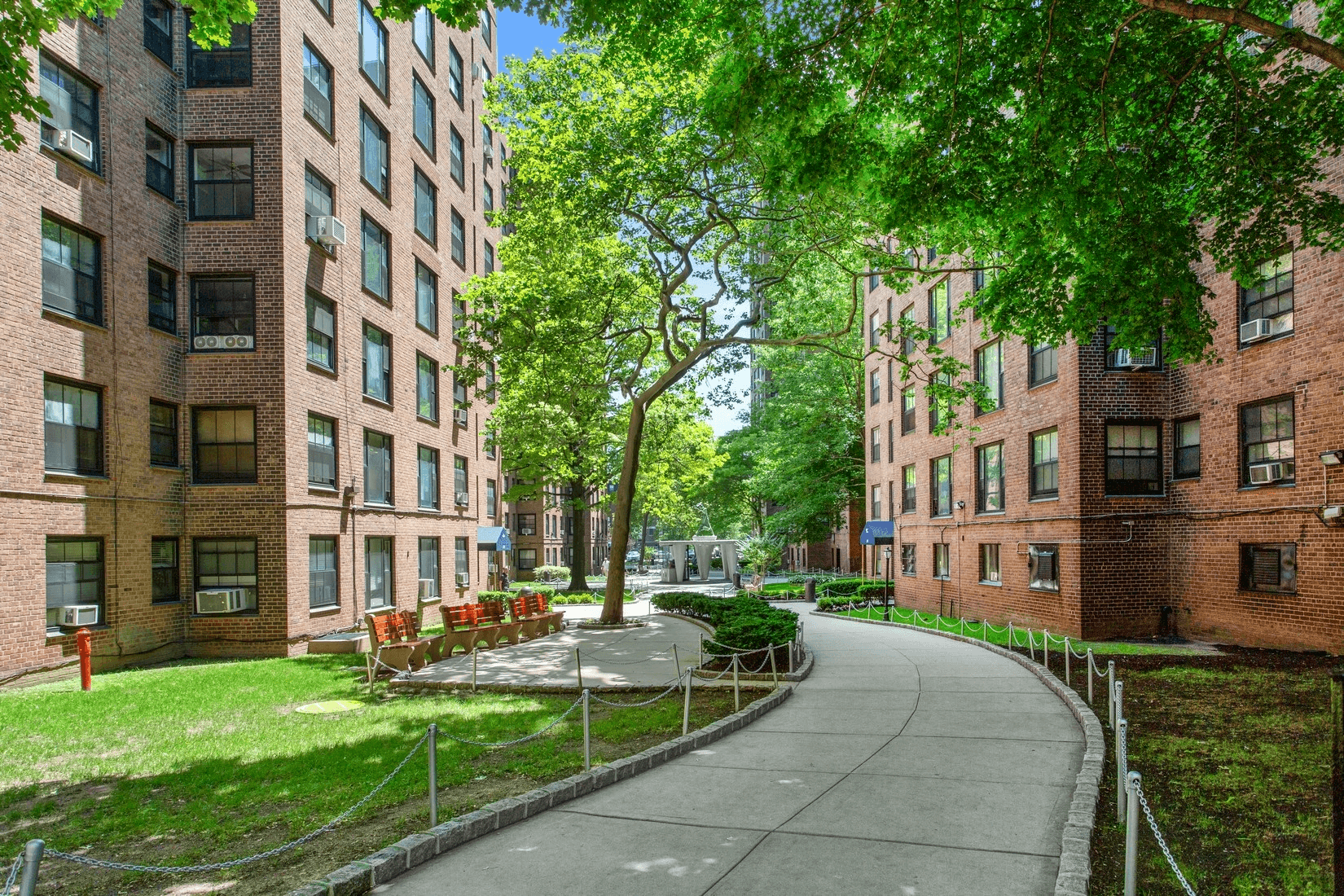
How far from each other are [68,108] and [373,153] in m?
9.49

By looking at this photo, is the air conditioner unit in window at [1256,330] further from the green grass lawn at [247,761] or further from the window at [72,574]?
the window at [72,574]

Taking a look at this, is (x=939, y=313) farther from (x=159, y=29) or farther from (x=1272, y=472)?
(x=159, y=29)

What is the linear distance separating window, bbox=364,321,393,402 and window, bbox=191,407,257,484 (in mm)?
4646

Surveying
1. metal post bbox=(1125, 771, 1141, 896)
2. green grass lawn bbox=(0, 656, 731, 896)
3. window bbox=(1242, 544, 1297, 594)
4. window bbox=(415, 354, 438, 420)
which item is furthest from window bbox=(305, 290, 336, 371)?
window bbox=(1242, 544, 1297, 594)

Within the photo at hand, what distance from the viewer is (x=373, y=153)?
2514 centimetres

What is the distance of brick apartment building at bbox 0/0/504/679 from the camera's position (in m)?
15.6

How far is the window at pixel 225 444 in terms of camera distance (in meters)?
19.6

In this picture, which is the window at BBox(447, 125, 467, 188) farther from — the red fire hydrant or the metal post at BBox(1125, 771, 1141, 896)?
the metal post at BBox(1125, 771, 1141, 896)

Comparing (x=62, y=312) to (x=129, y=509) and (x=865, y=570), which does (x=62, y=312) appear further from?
(x=865, y=570)

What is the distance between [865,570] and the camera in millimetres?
39719

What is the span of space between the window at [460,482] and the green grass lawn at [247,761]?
17348mm

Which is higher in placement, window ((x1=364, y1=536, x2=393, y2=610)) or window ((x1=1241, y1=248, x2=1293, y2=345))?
window ((x1=1241, y1=248, x2=1293, y2=345))

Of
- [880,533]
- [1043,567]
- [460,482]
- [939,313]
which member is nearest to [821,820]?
[1043,567]

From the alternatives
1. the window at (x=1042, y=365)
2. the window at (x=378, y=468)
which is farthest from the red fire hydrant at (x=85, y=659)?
the window at (x=1042, y=365)
